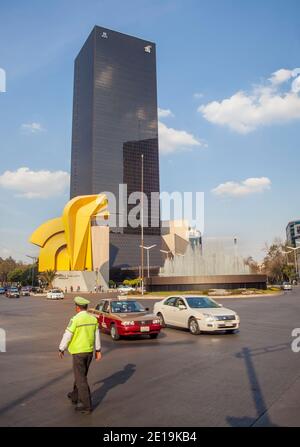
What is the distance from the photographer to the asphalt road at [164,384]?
540 centimetres

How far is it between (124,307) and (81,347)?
27.9 feet

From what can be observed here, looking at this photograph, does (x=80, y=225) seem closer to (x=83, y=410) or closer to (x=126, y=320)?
(x=126, y=320)

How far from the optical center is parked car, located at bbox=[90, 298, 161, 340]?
1295 cm

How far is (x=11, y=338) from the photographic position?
563 inches

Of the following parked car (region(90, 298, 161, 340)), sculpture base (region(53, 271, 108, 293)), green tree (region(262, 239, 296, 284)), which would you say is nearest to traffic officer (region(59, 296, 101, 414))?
parked car (region(90, 298, 161, 340))

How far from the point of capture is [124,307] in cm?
1441

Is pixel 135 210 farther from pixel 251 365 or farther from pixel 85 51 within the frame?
pixel 251 365

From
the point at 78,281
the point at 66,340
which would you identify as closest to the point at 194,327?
the point at 66,340

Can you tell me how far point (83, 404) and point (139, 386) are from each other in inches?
64.3

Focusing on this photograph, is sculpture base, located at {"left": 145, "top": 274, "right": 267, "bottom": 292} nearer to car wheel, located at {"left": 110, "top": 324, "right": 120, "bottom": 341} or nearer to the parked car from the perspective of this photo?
the parked car

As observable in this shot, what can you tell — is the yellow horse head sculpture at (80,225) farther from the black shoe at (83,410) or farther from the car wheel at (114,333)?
the black shoe at (83,410)

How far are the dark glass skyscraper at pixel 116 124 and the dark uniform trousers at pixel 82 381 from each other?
132656mm

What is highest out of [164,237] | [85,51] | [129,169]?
[85,51]
